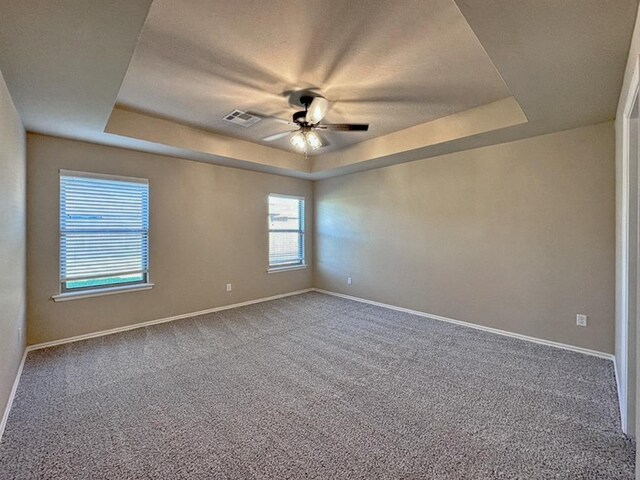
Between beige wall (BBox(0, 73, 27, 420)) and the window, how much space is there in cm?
337

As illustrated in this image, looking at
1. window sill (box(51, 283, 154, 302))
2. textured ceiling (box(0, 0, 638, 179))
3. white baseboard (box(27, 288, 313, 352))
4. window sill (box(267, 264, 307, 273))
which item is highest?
textured ceiling (box(0, 0, 638, 179))

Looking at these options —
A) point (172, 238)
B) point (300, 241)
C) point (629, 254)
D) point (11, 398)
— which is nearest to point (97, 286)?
point (172, 238)

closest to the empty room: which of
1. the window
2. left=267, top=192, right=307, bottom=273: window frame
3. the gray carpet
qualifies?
the gray carpet

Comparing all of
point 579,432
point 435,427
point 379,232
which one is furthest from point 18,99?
point 579,432

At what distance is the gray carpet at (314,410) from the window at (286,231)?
7.67ft

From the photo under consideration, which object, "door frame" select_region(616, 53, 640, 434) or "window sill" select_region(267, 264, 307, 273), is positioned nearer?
"door frame" select_region(616, 53, 640, 434)

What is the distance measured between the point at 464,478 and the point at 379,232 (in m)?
3.79

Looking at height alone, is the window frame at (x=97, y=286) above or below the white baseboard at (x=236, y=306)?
above

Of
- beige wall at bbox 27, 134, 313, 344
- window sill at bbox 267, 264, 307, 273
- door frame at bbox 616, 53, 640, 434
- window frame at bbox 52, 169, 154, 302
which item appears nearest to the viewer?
door frame at bbox 616, 53, 640, 434

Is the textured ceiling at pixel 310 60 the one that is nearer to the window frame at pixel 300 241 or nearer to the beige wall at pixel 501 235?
the beige wall at pixel 501 235

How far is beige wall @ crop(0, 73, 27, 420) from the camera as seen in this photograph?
2.08m

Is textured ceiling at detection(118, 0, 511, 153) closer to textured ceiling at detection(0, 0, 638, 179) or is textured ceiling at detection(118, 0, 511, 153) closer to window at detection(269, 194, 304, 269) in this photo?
textured ceiling at detection(0, 0, 638, 179)

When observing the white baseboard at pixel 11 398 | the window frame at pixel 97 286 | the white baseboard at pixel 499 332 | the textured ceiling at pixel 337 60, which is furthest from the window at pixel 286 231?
the white baseboard at pixel 11 398

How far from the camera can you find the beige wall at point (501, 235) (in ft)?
10.2
